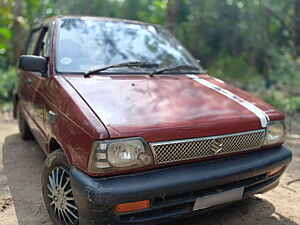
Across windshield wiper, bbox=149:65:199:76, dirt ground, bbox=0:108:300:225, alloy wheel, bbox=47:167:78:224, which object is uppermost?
windshield wiper, bbox=149:65:199:76

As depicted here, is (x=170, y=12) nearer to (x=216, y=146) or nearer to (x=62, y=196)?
(x=216, y=146)

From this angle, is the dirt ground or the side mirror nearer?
the dirt ground

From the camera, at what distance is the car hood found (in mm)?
2094

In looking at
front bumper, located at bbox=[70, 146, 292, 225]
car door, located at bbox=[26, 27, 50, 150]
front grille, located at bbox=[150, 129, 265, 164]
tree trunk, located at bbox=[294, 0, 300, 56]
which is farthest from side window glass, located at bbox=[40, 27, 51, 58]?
tree trunk, located at bbox=[294, 0, 300, 56]

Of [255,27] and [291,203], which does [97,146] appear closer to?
[291,203]

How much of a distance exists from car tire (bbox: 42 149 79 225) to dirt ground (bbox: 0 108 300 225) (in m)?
0.27

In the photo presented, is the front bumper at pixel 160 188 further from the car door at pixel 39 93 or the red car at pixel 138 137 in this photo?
the car door at pixel 39 93

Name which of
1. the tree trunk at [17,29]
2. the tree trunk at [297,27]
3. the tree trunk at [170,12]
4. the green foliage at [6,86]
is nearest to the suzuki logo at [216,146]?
the tree trunk at [170,12]

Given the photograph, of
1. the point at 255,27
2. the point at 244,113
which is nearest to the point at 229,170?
the point at 244,113

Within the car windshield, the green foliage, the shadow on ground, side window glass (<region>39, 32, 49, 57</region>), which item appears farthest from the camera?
the green foliage

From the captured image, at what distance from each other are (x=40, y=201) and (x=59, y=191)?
2.46ft

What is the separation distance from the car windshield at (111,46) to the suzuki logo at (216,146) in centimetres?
120

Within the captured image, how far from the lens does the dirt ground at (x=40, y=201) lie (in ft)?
8.68

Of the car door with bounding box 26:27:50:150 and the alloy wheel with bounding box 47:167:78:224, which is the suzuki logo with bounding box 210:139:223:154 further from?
the car door with bounding box 26:27:50:150
